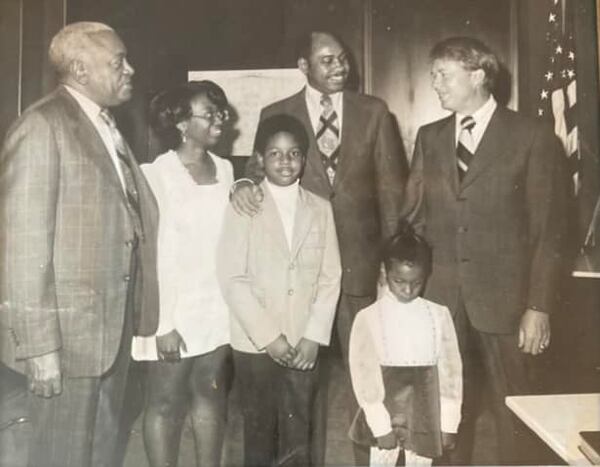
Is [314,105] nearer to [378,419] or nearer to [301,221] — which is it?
[301,221]

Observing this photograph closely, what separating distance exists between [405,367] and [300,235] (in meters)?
0.38

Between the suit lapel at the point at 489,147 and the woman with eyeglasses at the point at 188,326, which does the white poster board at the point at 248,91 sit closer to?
the woman with eyeglasses at the point at 188,326

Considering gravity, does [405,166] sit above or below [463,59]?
below

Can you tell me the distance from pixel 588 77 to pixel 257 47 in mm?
778

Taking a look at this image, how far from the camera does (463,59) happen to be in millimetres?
1646

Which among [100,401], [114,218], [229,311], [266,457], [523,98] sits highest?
[523,98]

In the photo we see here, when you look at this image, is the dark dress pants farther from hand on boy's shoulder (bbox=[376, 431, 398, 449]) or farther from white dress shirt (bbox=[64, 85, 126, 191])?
white dress shirt (bbox=[64, 85, 126, 191])

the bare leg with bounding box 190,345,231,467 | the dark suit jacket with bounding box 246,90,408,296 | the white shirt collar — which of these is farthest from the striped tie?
the bare leg with bounding box 190,345,231,467

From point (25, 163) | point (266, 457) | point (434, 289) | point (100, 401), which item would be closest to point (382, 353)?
point (434, 289)

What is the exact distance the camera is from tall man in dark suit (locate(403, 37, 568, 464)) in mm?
1611

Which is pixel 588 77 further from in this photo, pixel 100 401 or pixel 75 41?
pixel 100 401

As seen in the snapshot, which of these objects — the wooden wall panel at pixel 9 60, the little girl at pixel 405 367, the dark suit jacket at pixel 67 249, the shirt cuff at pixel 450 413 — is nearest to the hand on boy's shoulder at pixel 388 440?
the little girl at pixel 405 367

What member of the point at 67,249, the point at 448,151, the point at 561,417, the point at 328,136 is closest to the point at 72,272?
the point at 67,249

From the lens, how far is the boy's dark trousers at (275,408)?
160cm
